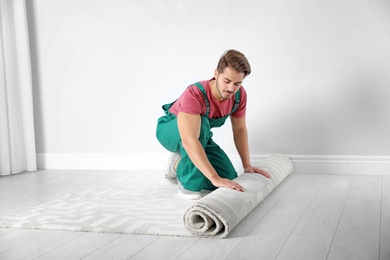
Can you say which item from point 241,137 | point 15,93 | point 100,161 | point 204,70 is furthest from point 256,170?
point 15,93

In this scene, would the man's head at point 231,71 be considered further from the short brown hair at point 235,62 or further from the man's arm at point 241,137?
the man's arm at point 241,137

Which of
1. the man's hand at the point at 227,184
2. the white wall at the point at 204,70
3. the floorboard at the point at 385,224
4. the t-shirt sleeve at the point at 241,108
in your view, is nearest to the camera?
the floorboard at the point at 385,224

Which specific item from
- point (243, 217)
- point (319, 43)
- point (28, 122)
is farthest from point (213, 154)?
point (28, 122)

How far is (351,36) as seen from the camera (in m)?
3.24

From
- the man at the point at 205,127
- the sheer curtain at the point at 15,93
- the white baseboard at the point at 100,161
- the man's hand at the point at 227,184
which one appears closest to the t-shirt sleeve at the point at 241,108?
the man at the point at 205,127

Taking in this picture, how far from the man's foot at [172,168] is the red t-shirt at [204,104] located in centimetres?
38

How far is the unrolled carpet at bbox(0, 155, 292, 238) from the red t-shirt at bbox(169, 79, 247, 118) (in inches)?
14.2

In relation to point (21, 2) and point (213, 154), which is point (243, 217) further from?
point (21, 2)

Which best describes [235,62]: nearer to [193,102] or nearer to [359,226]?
[193,102]

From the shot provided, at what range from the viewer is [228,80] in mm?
2408

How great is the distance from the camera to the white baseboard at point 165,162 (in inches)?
128

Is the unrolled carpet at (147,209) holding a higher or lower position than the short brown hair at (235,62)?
lower

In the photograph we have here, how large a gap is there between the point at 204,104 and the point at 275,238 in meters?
0.89

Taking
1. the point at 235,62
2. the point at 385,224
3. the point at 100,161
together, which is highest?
Result: the point at 235,62
